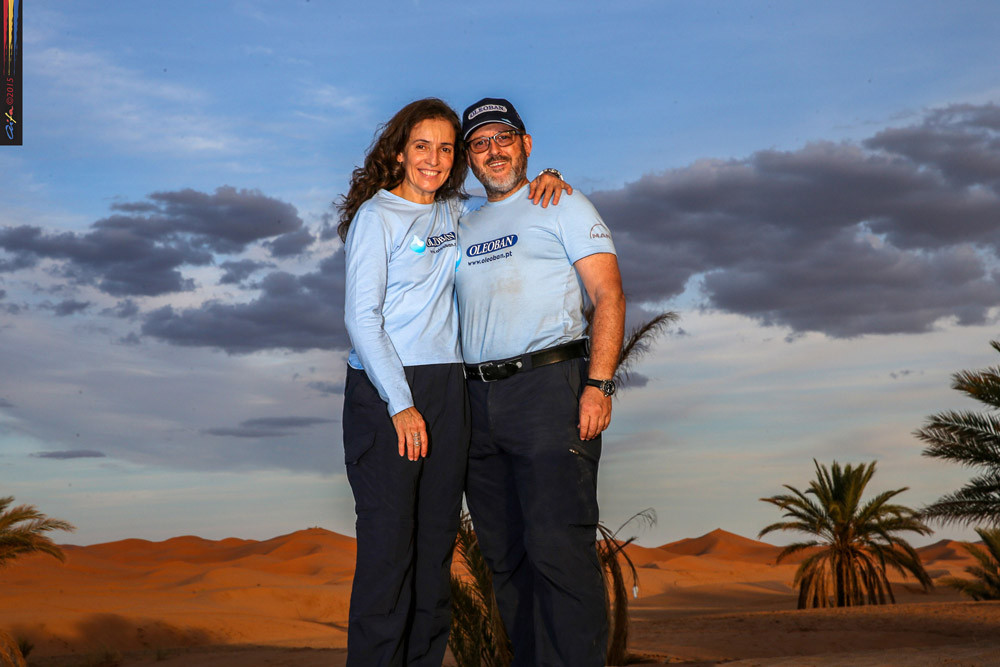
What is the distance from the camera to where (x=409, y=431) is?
4199 millimetres

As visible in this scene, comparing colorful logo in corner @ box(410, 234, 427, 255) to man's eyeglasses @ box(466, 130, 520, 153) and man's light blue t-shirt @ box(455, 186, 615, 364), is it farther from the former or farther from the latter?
man's eyeglasses @ box(466, 130, 520, 153)

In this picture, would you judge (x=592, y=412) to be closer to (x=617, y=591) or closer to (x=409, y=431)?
(x=409, y=431)

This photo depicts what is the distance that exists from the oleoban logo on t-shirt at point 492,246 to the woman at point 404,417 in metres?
0.14

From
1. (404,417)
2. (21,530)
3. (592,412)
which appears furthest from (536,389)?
(21,530)

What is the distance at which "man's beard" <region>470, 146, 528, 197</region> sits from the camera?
4.86m

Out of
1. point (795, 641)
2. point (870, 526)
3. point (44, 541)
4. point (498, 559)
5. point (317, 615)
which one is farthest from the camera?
point (317, 615)

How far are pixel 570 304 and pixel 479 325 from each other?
0.48 metres

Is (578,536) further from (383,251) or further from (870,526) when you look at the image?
(870,526)

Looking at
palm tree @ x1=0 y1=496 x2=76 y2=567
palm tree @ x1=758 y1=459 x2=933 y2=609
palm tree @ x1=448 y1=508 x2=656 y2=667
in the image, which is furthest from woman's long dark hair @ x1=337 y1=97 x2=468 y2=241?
palm tree @ x1=758 y1=459 x2=933 y2=609

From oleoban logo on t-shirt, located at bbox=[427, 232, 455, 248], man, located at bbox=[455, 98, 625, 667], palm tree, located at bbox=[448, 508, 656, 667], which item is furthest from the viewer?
palm tree, located at bbox=[448, 508, 656, 667]

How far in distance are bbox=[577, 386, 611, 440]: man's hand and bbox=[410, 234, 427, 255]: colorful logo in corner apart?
1046 mm

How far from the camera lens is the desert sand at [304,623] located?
1733cm

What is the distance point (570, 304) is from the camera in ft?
15.4

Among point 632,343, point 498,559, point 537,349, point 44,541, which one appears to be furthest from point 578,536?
point 44,541
